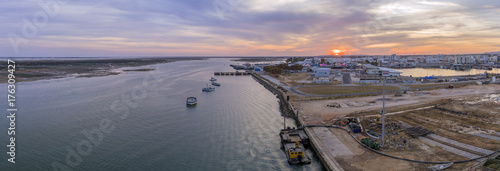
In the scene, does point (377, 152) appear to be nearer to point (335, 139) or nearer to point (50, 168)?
point (335, 139)

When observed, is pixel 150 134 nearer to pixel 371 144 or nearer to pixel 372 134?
pixel 371 144

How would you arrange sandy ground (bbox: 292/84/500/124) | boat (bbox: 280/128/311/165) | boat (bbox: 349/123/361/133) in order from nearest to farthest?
boat (bbox: 280/128/311/165) → boat (bbox: 349/123/361/133) → sandy ground (bbox: 292/84/500/124)

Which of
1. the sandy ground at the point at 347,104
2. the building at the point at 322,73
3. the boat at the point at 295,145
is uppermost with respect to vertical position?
the building at the point at 322,73

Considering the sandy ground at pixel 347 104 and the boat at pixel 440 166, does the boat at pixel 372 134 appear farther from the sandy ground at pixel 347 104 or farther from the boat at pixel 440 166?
the boat at pixel 440 166

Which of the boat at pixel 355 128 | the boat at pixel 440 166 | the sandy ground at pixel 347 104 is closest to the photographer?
the boat at pixel 440 166

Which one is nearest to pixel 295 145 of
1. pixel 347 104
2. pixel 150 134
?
pixel 150 134

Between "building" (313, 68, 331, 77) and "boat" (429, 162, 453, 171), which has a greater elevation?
"building" (313, 68, 331, 77)

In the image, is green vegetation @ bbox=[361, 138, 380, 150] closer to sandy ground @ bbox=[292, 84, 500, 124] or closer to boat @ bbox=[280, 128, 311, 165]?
boat @ bbox=[280, 128, 311, 165]

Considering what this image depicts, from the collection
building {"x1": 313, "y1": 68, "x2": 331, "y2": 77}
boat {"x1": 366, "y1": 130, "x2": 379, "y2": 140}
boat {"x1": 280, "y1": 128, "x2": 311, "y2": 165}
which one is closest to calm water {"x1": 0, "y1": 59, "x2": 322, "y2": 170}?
boat {"x1": 280, "y1": 128, "x2": 311, "y2": 165}

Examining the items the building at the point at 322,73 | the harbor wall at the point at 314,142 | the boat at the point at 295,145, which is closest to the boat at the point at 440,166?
the harbor wall at the point at 314,142

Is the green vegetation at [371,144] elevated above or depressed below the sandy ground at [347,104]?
below
